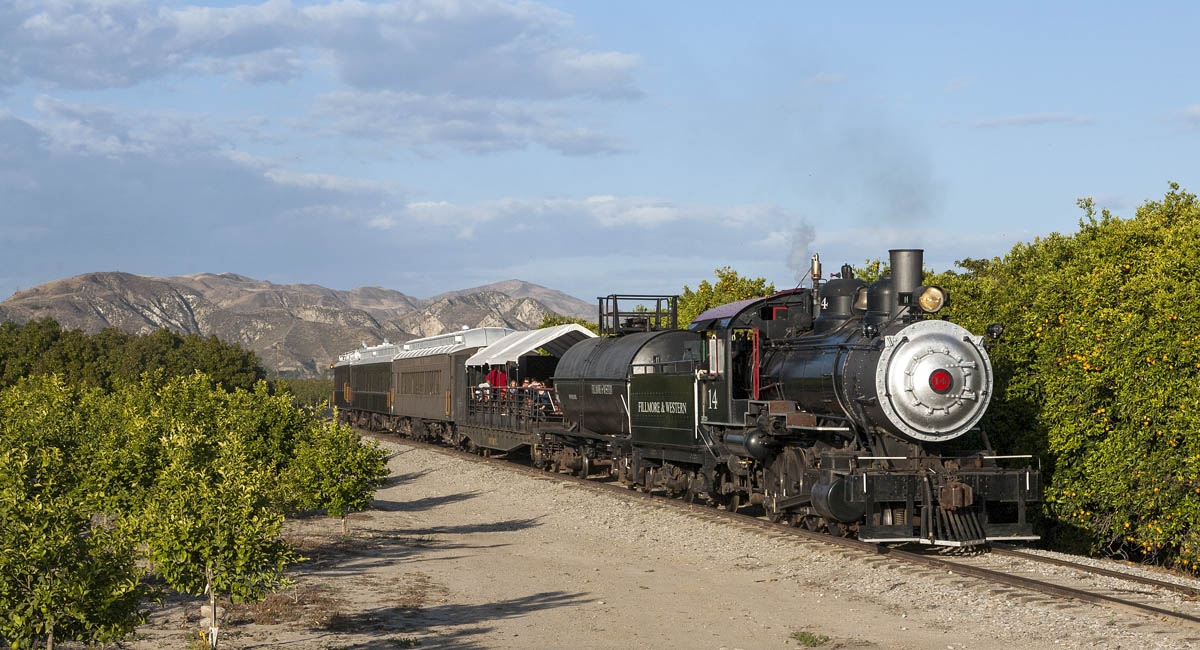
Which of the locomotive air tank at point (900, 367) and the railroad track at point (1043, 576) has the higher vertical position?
the locomotive air tank at point (900, 367)

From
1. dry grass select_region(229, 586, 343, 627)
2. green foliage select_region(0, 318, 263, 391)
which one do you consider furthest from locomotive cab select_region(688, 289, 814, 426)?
green foliage select_region(0, 318, 263, 391)

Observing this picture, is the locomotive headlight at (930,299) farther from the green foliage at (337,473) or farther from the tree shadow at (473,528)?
the green foliage at (337,473)

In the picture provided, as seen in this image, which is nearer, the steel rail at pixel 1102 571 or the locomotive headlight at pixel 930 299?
the steel rail at pixel 1102 571

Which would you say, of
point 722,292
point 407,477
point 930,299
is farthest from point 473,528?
point 722,292

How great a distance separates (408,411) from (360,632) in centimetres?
3393

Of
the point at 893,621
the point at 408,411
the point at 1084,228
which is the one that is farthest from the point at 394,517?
the point at 408,411

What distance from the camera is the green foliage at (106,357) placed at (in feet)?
223

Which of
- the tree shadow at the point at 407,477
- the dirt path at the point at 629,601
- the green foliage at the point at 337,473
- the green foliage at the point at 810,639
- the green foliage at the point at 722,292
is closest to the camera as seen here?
the green foliage at the point at 810,639

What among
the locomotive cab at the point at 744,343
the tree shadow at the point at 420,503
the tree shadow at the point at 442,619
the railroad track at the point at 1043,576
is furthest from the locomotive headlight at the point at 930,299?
the tree shadow at the point at 420,503

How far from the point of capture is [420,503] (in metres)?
24.2

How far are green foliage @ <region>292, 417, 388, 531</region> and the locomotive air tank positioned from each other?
758 cm

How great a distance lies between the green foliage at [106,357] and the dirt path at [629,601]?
1958 inches

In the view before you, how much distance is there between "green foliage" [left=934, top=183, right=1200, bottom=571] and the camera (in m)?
16.7

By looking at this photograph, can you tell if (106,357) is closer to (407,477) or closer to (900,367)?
(407,477)
